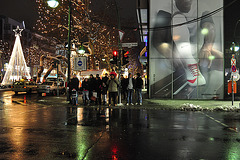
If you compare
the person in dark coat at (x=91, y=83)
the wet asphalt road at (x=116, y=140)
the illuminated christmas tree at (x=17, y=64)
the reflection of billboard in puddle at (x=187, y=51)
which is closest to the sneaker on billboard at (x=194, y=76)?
the reflection of billboard in puddle at (x=187, y=51)

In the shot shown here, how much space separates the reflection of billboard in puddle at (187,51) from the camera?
776 inches

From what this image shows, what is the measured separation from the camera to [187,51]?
782 inches

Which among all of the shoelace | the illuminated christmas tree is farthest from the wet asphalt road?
the illuminated christmas tree

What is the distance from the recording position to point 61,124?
30.4 feet

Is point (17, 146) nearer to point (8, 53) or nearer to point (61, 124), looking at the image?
point (61, 124)

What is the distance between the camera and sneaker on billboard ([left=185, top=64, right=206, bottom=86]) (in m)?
19.8

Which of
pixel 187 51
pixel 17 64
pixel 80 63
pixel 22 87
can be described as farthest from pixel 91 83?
pixel 17 64

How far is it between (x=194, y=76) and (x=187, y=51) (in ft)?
6.30

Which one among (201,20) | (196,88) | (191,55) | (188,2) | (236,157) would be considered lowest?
(236,157)

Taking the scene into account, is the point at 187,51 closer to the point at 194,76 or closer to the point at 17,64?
the point at 194,76

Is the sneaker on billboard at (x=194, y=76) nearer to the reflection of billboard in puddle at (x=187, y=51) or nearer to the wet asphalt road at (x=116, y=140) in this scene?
the reflection of billboard in puddle at (x=187, y=51)

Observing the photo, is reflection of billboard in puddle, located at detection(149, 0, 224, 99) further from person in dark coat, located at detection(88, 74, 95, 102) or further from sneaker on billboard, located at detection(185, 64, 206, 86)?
person in dark coat, located at detection(88, 74, 95, 102)

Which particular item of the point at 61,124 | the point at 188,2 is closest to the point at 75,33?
the point at 188,2

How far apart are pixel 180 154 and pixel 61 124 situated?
492 cm
